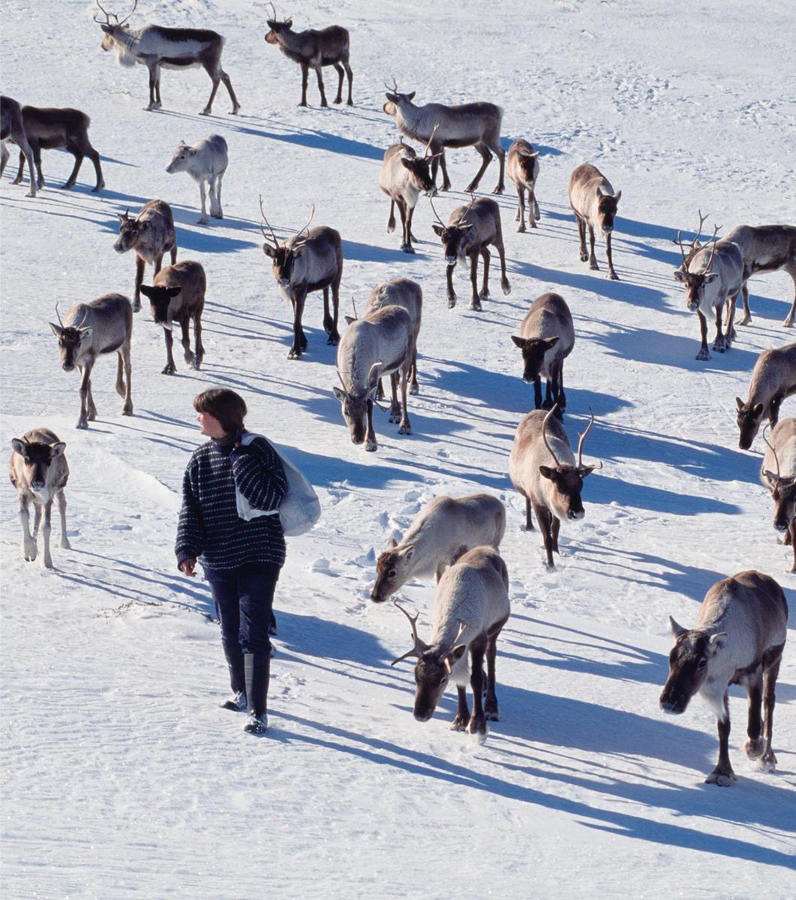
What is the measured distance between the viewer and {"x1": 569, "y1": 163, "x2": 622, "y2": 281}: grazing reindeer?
660 inches

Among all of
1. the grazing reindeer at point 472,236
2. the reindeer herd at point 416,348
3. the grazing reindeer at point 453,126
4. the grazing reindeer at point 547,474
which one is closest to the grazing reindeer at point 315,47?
the reindeer herd at point 416,348

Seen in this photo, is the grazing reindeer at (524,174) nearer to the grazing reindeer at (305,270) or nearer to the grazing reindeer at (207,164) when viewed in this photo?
the grazing reindeer at (207,164)

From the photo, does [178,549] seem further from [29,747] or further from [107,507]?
[107,507]

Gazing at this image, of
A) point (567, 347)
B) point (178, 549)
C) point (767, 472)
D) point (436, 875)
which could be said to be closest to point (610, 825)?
point (436, 875)

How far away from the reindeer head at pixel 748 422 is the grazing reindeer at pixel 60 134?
1087cm

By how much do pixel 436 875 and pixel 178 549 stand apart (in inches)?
69.5

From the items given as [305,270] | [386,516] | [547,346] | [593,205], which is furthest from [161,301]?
[593,205]

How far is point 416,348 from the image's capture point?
46.8 feet

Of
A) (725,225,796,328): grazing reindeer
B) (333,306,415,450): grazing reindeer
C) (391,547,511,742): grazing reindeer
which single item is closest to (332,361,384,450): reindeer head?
(333,306,415,450): grazing reindeer

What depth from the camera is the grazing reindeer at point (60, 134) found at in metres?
19.2

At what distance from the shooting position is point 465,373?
47.1ft

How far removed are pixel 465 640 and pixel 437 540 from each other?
159cm

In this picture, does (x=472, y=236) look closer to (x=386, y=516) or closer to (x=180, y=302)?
(x=180, y=302)

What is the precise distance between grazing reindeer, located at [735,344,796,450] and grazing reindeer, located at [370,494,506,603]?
4638mm
